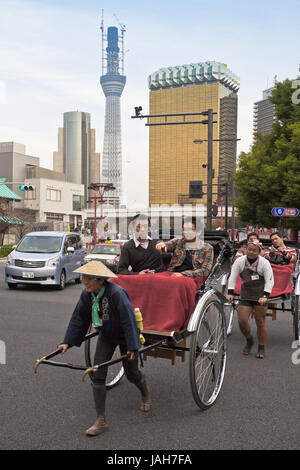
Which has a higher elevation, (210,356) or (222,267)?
(222,267)

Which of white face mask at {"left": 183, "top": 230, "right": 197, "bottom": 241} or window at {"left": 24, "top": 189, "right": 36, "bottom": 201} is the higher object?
window at {"left": 24, "top": 189, "right": 36, "bottom": 201}

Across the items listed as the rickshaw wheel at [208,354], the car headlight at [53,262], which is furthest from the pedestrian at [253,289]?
the car headlight at [53,262]

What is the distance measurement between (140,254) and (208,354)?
1587mm

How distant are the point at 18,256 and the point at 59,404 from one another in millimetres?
9434

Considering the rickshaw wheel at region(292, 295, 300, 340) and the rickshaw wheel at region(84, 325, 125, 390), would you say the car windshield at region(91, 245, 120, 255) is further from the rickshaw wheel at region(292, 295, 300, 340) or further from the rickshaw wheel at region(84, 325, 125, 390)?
the rickshaw wheel at region(84, 325, 125, 390)

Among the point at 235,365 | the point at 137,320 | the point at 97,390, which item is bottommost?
the point at 235,365

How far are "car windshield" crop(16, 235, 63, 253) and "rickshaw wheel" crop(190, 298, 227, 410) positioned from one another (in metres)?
9.70

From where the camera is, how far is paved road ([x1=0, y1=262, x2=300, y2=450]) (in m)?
3.59

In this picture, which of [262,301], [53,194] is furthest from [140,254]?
[53,194]

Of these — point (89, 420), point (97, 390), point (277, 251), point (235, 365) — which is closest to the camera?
point (97, 390)

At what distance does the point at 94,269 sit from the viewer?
3.75 m

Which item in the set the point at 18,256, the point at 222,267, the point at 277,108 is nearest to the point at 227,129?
the point at 277,108

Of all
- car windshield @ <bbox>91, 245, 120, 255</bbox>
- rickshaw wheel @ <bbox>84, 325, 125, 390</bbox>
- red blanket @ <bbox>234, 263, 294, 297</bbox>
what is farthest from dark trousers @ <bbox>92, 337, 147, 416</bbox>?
car windshield @ <bbox>91, 245, 120, 255</bbox>
